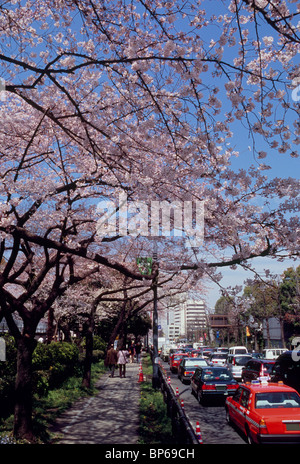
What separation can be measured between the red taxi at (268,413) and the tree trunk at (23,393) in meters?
4.83

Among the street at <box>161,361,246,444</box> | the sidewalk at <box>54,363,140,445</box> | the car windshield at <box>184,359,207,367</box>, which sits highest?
the car windshield at <box>184,359,207,367</box>

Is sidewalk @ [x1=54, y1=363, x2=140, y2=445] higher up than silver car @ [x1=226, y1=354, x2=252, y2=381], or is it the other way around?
silver car @ [x1=226, y1=354, x2=252, y2=381]

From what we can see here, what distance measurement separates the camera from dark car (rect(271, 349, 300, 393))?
613 inches

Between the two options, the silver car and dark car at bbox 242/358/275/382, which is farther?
the silver car

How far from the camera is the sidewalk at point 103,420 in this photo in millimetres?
9914

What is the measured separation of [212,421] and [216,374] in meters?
→ 4.06

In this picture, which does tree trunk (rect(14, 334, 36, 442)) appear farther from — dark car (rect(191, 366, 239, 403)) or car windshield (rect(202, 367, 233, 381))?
car windshield (rect(202, 367, 233, 381))

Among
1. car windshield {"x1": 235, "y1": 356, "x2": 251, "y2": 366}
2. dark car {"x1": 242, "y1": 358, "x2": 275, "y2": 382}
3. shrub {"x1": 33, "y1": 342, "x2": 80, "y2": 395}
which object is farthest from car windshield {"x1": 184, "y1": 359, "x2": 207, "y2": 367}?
shrub {"x1": 33, "y1": 342, "x2": 80, "y2": 395}

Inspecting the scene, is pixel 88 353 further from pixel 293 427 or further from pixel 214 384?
pixel 293 427

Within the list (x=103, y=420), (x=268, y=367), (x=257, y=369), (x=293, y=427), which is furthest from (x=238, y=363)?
(x=293, y=427)

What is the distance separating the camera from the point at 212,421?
13.1 m

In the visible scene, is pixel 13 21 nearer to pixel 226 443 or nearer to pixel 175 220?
pixel 175 220

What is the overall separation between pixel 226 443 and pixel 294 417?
1.86 m

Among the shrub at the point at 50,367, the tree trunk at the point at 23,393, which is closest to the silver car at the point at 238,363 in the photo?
the shrub at the point at 50,367
